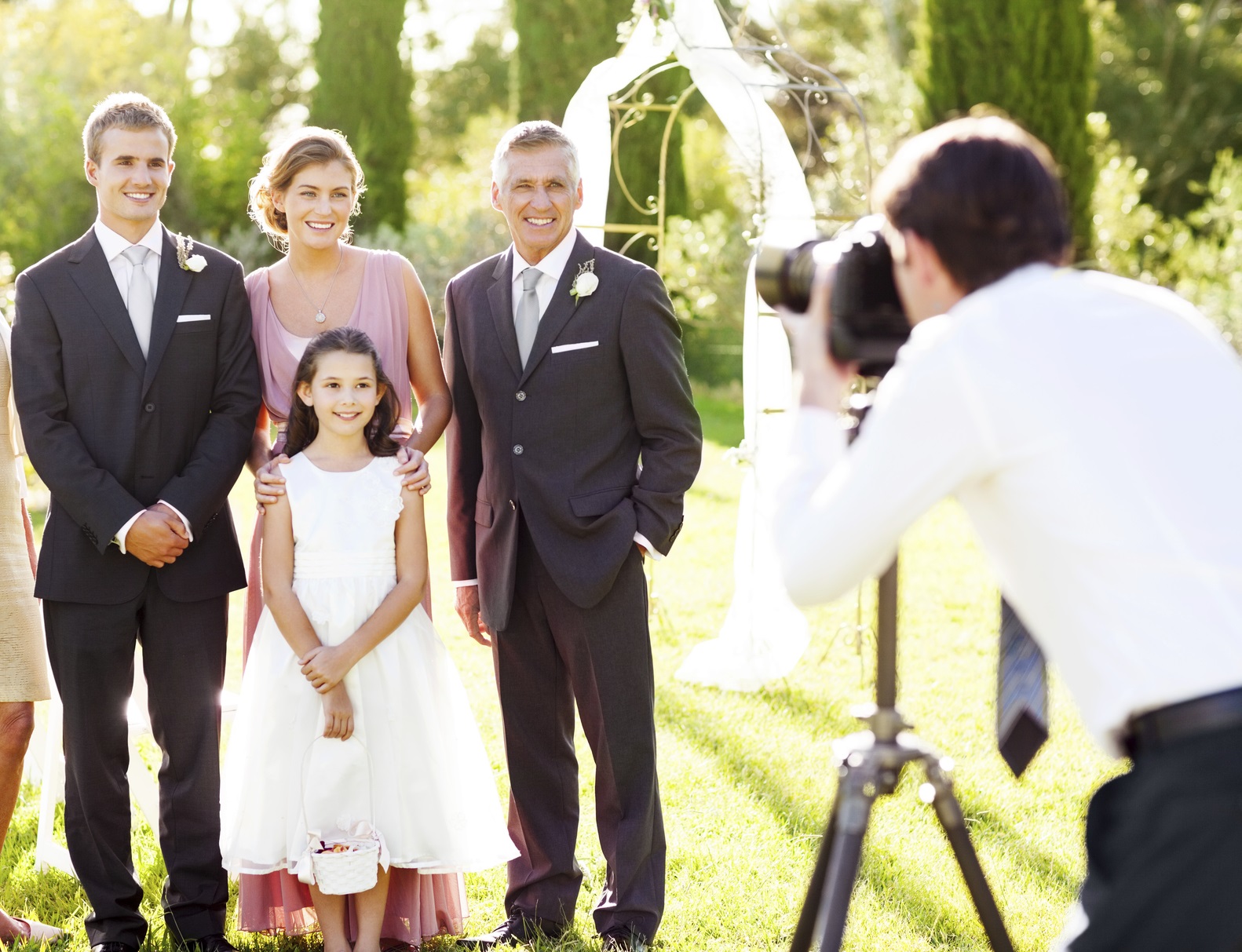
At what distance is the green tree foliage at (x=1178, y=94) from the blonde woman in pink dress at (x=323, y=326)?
20.9m

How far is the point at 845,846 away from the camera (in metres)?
1.94

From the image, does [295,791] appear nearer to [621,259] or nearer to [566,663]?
[566,663]

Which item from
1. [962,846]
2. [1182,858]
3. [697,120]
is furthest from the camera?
[697,120]

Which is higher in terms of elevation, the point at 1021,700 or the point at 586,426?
the point at 586,426

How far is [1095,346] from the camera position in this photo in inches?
65.2

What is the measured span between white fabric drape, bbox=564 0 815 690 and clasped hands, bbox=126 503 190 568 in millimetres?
3259

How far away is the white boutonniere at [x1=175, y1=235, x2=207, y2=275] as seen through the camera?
3.47 metres

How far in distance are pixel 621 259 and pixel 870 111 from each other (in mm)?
19709

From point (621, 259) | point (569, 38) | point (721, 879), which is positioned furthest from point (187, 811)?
point (569, 38)

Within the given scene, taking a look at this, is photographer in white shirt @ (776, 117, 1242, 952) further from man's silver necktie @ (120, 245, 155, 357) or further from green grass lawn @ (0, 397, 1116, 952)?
man's silver necktie @ (120, 245, 155, 357)

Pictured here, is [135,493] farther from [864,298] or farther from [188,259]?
[864,298]

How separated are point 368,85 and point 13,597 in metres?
14.0

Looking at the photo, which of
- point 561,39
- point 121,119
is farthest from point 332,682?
point 561,39

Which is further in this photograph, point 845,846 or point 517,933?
point 517,933
